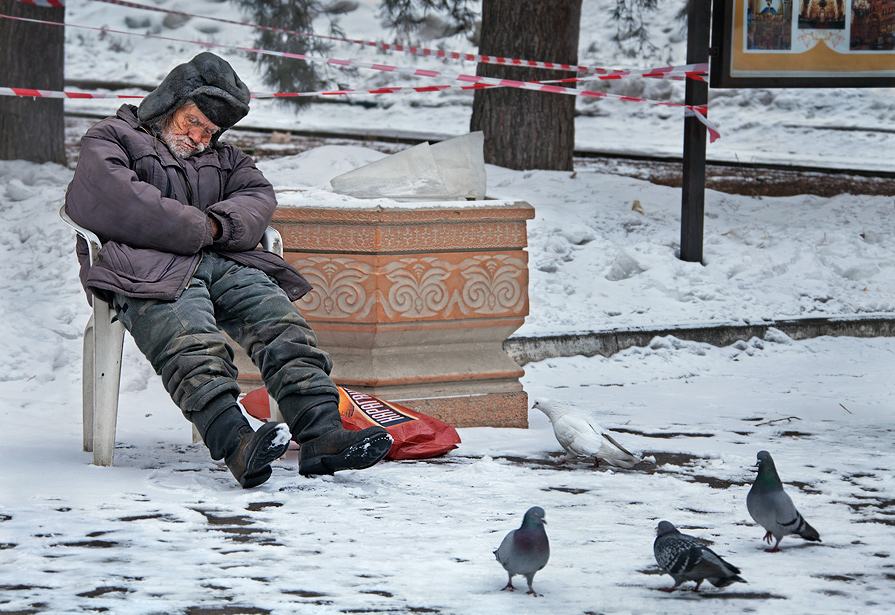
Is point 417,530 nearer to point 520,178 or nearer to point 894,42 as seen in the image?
point 894,42

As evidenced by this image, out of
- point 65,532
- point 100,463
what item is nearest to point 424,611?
point 65,532

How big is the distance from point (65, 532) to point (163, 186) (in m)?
1.29

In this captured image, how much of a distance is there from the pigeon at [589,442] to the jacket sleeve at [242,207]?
1.26 metres

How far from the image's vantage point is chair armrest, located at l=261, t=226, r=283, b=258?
429 centimetres

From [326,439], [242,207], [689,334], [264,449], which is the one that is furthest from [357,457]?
[689,334]

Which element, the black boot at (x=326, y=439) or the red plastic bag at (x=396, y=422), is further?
the red plastic bag at (x=396, y=422)

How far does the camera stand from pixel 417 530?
3332mm

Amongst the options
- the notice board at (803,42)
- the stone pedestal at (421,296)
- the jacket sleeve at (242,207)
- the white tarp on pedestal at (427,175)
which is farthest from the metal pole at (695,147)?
the jacket sleeve at (242,207)

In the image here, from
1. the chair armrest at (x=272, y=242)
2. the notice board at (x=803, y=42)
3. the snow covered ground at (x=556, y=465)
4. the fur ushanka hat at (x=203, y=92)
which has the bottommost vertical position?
the snow covered ground at (x=556, y=465)

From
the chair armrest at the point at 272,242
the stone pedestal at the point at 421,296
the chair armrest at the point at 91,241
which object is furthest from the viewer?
the stone pedestal at the point at 421,296

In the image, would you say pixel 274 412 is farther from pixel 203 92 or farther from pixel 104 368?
pixel 203 92

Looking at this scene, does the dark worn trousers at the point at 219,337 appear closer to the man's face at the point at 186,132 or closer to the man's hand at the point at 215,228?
the man's hand at the point at 215,228

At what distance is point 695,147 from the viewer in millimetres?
7371

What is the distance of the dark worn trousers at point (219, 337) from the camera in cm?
367
